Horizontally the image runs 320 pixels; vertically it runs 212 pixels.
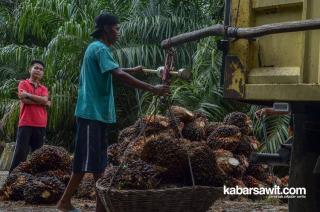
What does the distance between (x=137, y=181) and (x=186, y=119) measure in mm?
2901

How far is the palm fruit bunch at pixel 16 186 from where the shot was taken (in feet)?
22.9

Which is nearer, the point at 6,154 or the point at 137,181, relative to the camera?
the point at 137,181

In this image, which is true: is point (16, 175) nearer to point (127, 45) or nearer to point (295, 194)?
point (295, 194)

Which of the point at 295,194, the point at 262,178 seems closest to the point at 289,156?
the point at 295,194

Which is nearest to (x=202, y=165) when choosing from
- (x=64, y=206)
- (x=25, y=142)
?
(x=64, y=206)

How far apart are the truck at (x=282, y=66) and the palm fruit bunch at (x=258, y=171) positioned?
11.2 feet

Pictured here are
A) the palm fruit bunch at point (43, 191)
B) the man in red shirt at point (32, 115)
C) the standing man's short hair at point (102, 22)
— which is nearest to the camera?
the standing man's short hair at point (102, 22)

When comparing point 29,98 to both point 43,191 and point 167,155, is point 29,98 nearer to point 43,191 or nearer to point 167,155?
point 43,191

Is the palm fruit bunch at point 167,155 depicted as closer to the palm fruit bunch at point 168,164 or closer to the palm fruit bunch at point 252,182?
the palm fruit bunch at point 168,164

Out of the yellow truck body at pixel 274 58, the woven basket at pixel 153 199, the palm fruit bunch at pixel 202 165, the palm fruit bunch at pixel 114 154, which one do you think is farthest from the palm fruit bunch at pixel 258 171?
the yellow truck body at pixel 274 58

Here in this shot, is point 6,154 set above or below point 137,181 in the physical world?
below

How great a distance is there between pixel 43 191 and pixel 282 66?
3809mm

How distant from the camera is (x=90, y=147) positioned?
5.00m

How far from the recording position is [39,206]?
21.9 feet
